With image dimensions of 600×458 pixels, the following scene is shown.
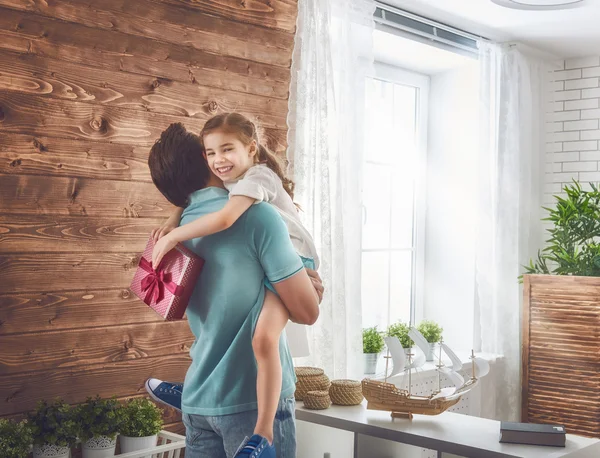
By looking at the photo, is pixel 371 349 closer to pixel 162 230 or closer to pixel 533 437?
pixel 533 437

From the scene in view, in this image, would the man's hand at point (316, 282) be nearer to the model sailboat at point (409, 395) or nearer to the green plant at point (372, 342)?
the model sailboat at point (409, 395)

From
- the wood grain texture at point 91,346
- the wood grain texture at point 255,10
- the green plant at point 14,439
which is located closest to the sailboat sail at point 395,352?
the wood grain texture at point 91,346

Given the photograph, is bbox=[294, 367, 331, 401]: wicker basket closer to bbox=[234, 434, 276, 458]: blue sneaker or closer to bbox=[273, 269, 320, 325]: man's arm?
bbox=[273, 269, 320, 325]: man's arm

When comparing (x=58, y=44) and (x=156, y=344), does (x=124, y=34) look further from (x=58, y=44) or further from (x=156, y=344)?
(x=156, y=344)

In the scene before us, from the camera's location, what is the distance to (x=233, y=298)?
1.78m

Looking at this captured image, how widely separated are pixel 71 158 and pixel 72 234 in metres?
0.25

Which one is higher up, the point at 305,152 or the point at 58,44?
the point at 58,44

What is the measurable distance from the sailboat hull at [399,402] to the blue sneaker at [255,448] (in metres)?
1.02

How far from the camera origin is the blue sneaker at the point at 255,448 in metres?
1.65

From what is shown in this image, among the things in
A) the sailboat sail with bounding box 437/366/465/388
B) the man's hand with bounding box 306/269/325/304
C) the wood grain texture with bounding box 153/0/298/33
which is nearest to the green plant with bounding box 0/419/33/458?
the man's hand with bounding box 306/269/325/304

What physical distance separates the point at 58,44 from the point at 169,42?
454mm

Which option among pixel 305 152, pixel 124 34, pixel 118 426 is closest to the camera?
pixel 118 426

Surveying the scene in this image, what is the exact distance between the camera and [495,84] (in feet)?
15.6

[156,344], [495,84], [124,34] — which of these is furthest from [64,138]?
[495,84]
